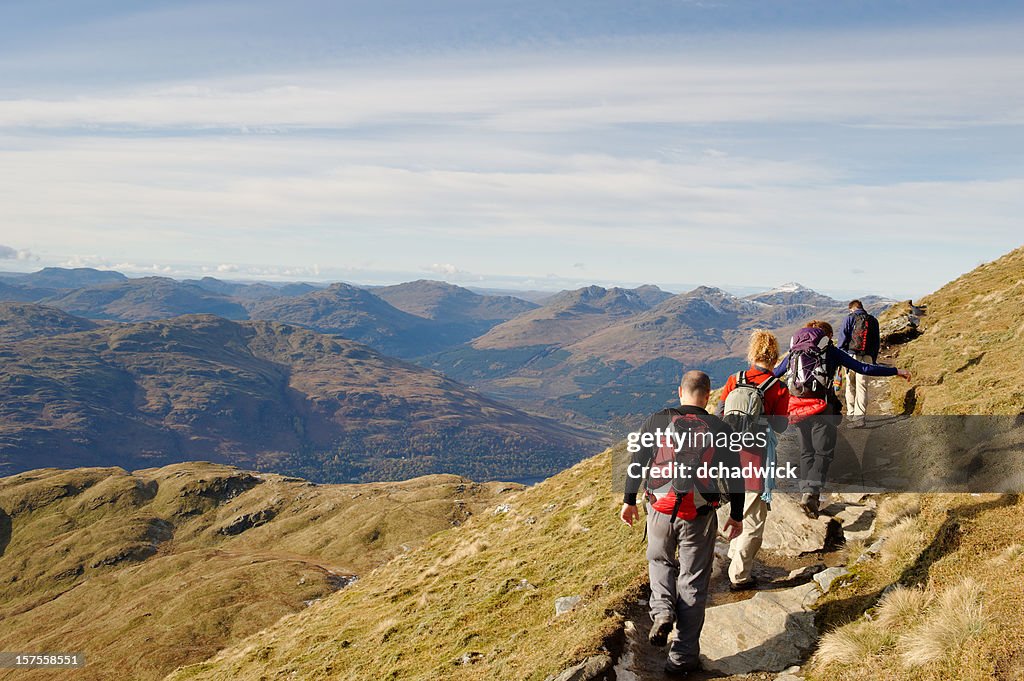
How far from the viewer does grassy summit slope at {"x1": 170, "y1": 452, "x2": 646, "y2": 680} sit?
1183 centimetres

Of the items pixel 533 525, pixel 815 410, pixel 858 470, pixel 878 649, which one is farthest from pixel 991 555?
pixel 533 525

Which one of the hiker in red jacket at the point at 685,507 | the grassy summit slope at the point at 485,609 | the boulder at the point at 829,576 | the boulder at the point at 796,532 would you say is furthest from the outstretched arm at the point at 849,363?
the grassy summit slope at the point at 485,609

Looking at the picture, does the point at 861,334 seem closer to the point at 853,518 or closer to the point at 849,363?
the point at 849,363

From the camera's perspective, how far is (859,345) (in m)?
18.7

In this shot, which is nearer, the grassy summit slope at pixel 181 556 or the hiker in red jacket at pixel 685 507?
the hiker in red jacket at pixel 685 507

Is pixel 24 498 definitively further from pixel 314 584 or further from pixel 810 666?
pixel 810 666

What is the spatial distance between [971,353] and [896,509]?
62.3 ft

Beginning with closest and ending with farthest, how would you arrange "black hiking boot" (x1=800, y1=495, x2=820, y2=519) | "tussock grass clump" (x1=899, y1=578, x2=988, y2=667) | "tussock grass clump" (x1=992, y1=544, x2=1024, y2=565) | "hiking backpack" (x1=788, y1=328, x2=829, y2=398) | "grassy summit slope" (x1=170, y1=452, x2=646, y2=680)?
"tussock grass clump" (x1=899, y1=578, x2=988, y2=667) → "tussock grass clump" (x1=992, y1=544, x2=1024, y2=565) → "grassy summit slope" (x1=170, y1=452, x2=646, y2=680) → "black hiking boot" (x1=800, y1=495, x2=820, y2=519) → "hiking backpack" (x1=788, y1=328, x2=829, y2=398)

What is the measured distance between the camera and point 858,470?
15.2 m

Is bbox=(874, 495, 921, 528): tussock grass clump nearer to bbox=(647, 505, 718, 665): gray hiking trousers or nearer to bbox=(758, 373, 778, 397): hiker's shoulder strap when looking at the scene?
bbox=(758, 373, 778, 397): hiker's shoulder strap

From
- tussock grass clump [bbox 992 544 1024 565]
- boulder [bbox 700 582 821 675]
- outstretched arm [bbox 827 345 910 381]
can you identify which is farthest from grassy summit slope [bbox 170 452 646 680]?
outstretched arm [bbox 827 345 910 381]

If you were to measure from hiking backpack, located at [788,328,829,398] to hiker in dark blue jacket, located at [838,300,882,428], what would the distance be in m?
6.08

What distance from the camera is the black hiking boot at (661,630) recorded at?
31.5 ft

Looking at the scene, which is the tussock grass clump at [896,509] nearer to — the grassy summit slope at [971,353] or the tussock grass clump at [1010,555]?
the tussock grass clump at [1010,555]
